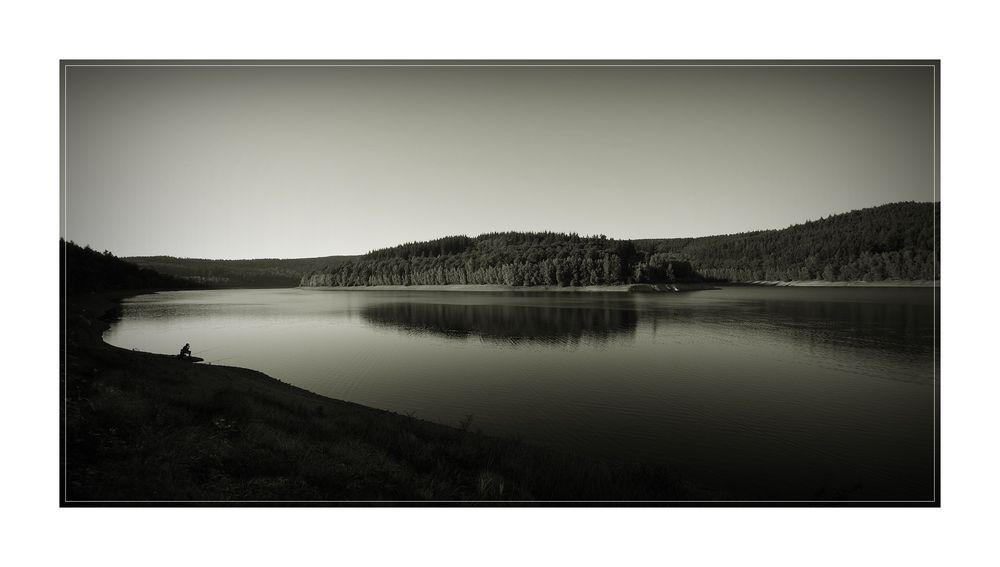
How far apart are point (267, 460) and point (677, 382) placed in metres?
11.2

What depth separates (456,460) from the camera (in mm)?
6020

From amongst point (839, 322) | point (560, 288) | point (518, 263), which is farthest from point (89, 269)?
point (518, 263)

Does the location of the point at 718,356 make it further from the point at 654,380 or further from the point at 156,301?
the point at 156,301

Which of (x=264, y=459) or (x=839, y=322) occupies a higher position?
(x=264, y=459)

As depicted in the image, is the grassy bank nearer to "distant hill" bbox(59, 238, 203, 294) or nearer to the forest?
"distant hill" bbox(59, 238, 203, 294)

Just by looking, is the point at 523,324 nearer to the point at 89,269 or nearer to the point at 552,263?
the point at 89,269

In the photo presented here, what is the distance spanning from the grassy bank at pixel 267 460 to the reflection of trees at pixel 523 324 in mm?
15601

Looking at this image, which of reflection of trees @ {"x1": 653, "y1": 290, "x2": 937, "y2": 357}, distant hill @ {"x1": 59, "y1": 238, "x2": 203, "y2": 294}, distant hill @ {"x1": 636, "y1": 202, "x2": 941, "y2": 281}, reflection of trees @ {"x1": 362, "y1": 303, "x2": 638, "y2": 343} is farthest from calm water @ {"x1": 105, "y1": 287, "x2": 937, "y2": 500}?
distant hill @ {"x1": 59, "y1": 238, "x2": 203, "y2": 294}

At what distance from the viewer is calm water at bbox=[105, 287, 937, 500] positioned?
7652mm

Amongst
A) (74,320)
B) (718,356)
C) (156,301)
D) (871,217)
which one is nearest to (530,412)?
(871,217)

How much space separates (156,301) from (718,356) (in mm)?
49172

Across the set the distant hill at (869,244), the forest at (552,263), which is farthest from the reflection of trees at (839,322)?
the forest at (552,263)

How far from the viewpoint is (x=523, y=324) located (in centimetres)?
2903

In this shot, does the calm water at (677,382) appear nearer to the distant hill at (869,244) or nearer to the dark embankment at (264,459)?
the distant hill at (869,244)
